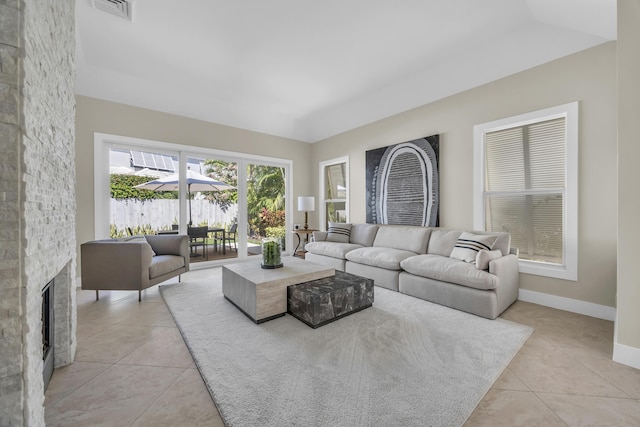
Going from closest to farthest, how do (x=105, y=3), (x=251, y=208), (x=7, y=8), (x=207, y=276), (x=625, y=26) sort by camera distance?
(x=7, y=8) → (x=625, y=26) → (x=105, y=3) → (x=207, y=276) → (x=251, y=208)

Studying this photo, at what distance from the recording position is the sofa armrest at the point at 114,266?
9.98ft

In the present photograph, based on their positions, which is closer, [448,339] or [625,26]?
[625,26]

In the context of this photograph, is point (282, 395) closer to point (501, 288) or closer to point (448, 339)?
point (448, 339)

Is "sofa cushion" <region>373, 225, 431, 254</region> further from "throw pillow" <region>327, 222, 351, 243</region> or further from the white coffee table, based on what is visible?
the white coffee table

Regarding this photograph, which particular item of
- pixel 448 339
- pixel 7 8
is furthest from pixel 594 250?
pixel 7 8

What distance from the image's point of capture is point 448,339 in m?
2.21

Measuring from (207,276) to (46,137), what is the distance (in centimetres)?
330

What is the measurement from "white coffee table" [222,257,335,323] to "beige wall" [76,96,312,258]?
2438mm

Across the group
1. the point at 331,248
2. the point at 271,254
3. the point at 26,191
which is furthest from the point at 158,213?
the point at 26,191

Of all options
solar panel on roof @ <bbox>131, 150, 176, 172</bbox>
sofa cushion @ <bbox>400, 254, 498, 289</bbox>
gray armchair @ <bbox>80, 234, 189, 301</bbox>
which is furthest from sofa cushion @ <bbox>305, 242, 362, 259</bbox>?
solar panel on roof @ <bbox>131, 150, 176, 172</bbox>

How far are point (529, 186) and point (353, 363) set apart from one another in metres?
2.95

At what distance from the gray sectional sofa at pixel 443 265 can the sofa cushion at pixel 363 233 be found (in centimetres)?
14

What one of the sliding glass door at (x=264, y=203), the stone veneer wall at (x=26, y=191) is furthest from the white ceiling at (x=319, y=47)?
the stone veneer wall at (x=26, y=191)

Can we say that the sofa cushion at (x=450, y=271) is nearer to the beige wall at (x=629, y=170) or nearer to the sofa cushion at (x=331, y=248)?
the beige wall at (x=629, y=170)
